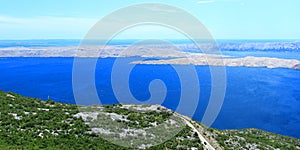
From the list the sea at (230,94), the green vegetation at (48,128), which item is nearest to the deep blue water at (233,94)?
the sea at (230,94)

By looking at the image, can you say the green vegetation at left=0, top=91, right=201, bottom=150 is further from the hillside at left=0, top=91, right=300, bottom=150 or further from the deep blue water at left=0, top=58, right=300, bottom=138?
the deep blue water at left=0, top=58, right=300, bottom=138

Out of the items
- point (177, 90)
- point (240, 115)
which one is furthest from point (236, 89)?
point (240, 115)

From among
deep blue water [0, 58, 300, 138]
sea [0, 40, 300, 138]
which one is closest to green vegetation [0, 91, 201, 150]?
sea [0, 40, 300, 138]

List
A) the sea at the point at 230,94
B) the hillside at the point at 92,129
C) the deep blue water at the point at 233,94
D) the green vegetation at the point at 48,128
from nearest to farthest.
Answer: the green vegetation at the point at 48,128
the hillside at the point at 92,129
the sea at the point at 230,94
the deep blue water at the point at 233,94

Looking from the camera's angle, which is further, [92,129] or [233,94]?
[233,94]

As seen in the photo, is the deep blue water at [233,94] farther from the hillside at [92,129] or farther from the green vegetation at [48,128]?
the green vegetation at [48,128]

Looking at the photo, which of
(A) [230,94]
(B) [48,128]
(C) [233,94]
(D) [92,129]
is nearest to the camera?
(B) [48,128]

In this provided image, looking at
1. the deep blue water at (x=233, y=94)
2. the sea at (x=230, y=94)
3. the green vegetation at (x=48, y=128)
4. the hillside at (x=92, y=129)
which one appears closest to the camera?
the green vegetation at (x=48, y=128)

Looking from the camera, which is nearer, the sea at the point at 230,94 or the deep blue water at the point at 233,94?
the sea at the point at 230,94

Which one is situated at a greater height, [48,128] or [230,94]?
[48,128]

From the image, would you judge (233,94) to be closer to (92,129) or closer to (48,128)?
(92,129)

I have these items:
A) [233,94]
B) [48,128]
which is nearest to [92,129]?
[48,128]
